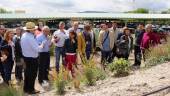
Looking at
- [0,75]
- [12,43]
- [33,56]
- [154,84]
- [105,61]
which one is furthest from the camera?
[105,61]

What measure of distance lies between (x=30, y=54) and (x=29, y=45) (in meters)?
0.26

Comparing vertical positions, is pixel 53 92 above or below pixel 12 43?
below

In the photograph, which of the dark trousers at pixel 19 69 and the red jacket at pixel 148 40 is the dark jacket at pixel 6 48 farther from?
the red jacket at pixel 148 40

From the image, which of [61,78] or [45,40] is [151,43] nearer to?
[45,40]

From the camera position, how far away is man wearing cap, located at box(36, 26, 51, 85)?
1456 centimetres

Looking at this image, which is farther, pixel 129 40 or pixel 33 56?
pixel 129 40

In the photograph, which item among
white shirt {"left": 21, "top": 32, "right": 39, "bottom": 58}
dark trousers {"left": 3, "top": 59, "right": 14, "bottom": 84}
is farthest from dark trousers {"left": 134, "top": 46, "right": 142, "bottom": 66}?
white shirt {"left": 21, "top": 32, "right": 39, "bottom": 58}

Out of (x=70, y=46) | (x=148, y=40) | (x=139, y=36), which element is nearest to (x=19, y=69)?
(x=70, y=46)

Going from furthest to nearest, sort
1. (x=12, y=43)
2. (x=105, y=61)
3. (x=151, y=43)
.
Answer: (x=151, y=43), (x=105, y=61), (x=12, y=43)

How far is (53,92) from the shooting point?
41.0ft

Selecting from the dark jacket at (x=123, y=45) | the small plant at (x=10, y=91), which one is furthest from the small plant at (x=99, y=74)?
the dark jacket at (x=123, y=45)

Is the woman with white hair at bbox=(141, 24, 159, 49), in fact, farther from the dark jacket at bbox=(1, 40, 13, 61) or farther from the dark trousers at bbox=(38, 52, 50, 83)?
the dark jacket at bbox=(1, 40, 13, 61)

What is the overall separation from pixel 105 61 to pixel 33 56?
3.89m

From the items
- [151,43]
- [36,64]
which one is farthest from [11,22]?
[36,64]
